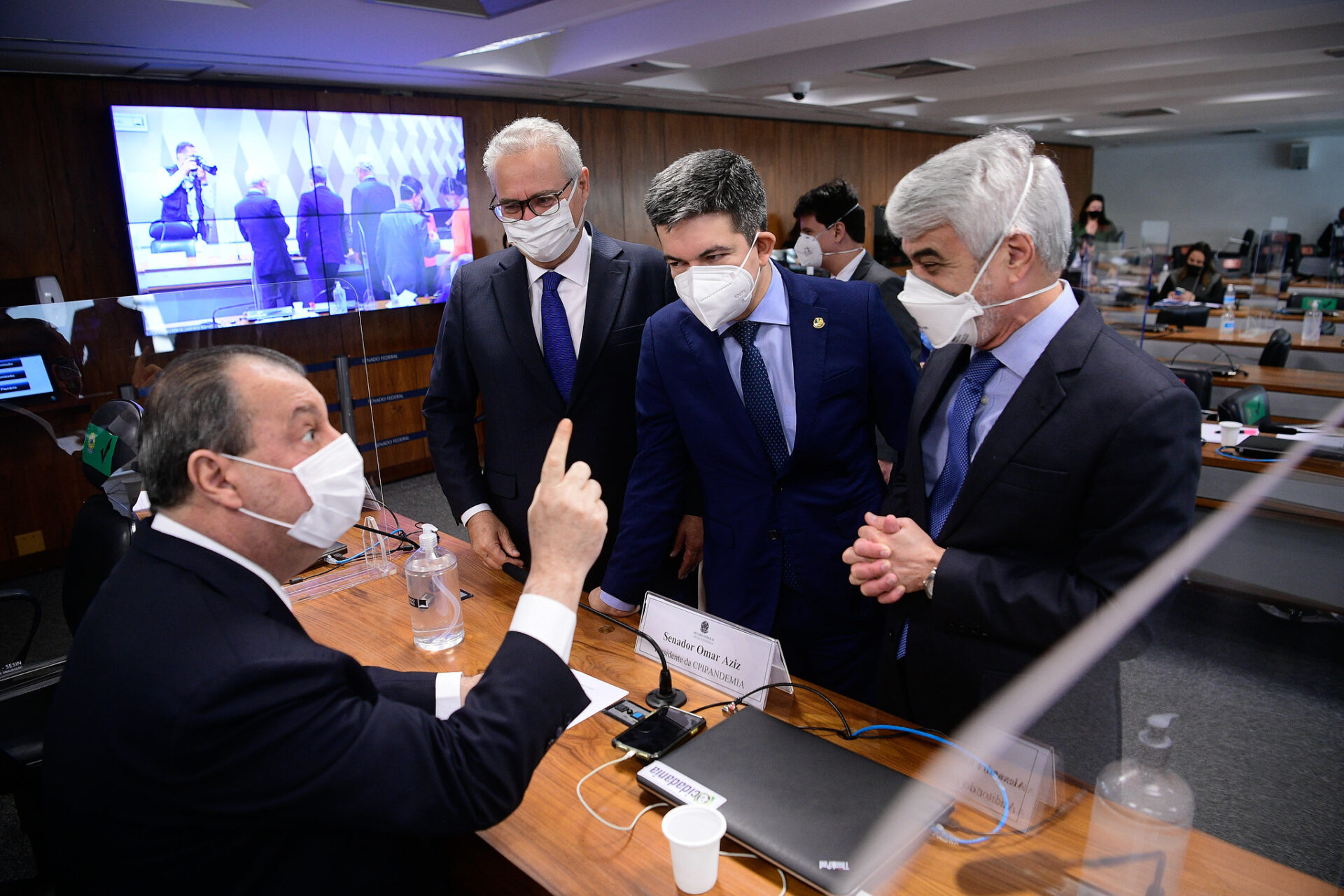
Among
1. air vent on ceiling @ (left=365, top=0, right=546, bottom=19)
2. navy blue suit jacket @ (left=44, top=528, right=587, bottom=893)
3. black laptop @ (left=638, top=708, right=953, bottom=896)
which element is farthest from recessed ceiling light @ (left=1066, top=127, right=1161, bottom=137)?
navy blue suit jacket @ (left=44, top=528, right=587, bottom=893)

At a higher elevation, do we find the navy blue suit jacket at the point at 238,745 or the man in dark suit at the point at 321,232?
the man in dark suit at the point at 321,232

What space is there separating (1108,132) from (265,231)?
12.4 meters

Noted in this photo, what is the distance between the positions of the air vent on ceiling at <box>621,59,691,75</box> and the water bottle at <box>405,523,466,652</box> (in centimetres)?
462

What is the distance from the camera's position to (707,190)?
5.22ft

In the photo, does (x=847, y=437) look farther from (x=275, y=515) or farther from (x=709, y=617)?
(x=275, y=515)

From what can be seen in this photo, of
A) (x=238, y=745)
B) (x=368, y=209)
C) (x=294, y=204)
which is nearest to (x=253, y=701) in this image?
(x=238, y=745)

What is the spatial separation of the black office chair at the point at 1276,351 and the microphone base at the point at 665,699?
17.9 ft

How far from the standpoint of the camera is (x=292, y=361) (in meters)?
1.13

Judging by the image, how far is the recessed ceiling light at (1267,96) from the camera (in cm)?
859

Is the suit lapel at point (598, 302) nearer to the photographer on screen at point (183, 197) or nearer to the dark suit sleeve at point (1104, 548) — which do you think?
the dark suit sleeve at point (1104, 548)

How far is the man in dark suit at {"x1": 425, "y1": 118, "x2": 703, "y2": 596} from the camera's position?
199 cm

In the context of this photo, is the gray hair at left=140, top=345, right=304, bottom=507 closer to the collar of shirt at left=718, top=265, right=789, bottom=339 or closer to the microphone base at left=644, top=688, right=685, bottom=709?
the microphone base at left=644, top=688, right=685, bottom=709

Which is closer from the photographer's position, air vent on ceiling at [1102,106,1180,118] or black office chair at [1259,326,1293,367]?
black office chair at [1259,326,1293,367]

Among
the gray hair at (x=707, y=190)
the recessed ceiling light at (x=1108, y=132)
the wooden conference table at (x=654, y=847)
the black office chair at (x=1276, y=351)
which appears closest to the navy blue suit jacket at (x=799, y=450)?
the gray hair at (x=707, y=190)
